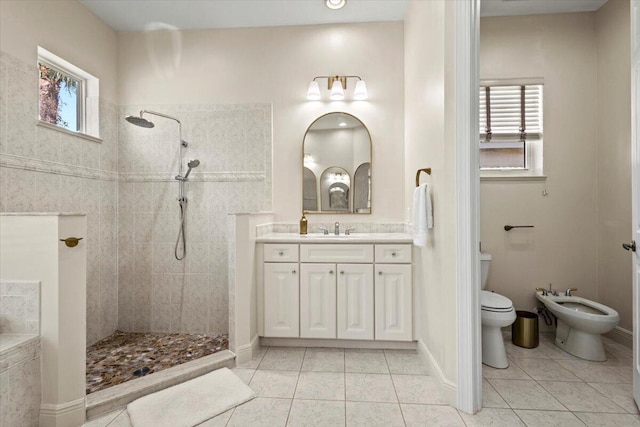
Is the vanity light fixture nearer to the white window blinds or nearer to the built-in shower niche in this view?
the built-in shower niche

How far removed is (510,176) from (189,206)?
2.97 m

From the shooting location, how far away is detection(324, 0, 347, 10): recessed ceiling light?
2523mm

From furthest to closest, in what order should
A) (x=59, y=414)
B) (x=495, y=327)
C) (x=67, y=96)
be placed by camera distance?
(x=67, y=96)
(x=495, y=327)
(x=59, y=414)

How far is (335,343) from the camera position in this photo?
2389mm

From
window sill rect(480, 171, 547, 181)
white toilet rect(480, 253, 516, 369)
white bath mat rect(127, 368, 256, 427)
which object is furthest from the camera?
window sill rect(480, 171, 547, 181)

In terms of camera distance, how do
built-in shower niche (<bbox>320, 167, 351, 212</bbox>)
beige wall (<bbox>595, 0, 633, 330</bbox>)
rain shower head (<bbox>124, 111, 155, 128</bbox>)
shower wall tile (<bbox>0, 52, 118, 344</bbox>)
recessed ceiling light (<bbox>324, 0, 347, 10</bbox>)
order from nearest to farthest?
shower wall tile (<bbox>0, 52, 118, 344</bbox>), rain shower head (<bbox>124, 111, 155, 128</bbox>), beige wall (<bbox>595, 0, 633, 330</bbox>), recessed ceiling light (<bbox>324, 0, 347, 10</bbox>), built-in shower niche (<bbox>320, 167, 351, 212</bbox>)

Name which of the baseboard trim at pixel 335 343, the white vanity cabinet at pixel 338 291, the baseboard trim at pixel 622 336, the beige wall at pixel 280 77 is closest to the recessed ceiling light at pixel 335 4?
the beige wall at pixel 280 77

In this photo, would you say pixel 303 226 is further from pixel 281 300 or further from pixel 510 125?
pixel 510 125

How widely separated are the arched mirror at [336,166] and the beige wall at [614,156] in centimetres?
198

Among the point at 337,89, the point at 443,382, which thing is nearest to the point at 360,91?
the point at 337,89

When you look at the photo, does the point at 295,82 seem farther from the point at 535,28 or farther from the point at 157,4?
the point at 535,28

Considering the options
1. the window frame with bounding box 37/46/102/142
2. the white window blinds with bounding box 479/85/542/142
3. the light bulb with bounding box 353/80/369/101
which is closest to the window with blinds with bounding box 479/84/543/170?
the white window blinds with bounding box 479/85/542/142

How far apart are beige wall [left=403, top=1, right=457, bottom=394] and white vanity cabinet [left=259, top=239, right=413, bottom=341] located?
0.15 m

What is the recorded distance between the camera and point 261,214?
2547 millimetres
